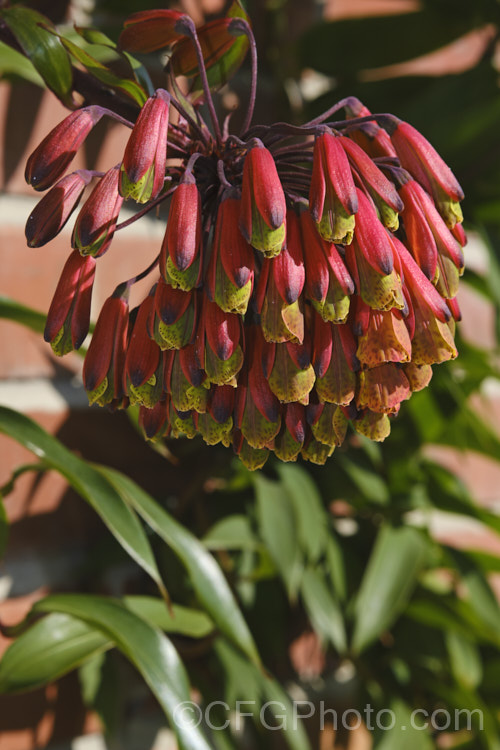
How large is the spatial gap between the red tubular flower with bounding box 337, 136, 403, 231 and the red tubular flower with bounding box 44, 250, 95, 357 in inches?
2.7

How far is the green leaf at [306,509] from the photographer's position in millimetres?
435

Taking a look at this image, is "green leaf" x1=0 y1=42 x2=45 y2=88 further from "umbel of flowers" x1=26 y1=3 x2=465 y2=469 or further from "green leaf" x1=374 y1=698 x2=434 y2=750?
"green leaf" x1=374 y1=698 x2=434 y2=750

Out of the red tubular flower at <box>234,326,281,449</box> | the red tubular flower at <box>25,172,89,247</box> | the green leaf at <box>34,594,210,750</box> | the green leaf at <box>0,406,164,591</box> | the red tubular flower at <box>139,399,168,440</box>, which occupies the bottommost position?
the green leaf at <box>34,594,210,750</box>

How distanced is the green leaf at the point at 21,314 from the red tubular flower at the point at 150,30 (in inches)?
4.9

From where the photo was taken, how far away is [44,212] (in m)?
0.18

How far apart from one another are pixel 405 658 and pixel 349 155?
1.36 feet

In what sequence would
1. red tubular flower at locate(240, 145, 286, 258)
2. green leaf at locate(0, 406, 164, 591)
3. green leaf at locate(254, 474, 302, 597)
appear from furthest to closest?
green leaf at locate(254, 474, 302, 597), green leaf at locate(0, 406, 164, 591), red tubular flower at locate(240, 145, 286, 258)

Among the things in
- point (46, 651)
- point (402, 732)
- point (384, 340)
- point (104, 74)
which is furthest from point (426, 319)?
point (402, 732)

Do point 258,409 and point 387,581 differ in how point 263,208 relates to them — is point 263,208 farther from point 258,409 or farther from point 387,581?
point 387,581

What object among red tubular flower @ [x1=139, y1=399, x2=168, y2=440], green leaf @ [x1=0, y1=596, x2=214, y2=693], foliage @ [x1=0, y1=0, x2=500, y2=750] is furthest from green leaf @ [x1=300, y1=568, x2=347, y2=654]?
red tubular flower @ [x1=139, y1=399, x2=168, y2=440]

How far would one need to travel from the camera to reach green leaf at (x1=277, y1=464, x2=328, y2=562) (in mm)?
435

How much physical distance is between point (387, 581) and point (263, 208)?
0.33 m

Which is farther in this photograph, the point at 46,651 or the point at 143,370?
the point at 46,651

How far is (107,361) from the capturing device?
19 centimetres
